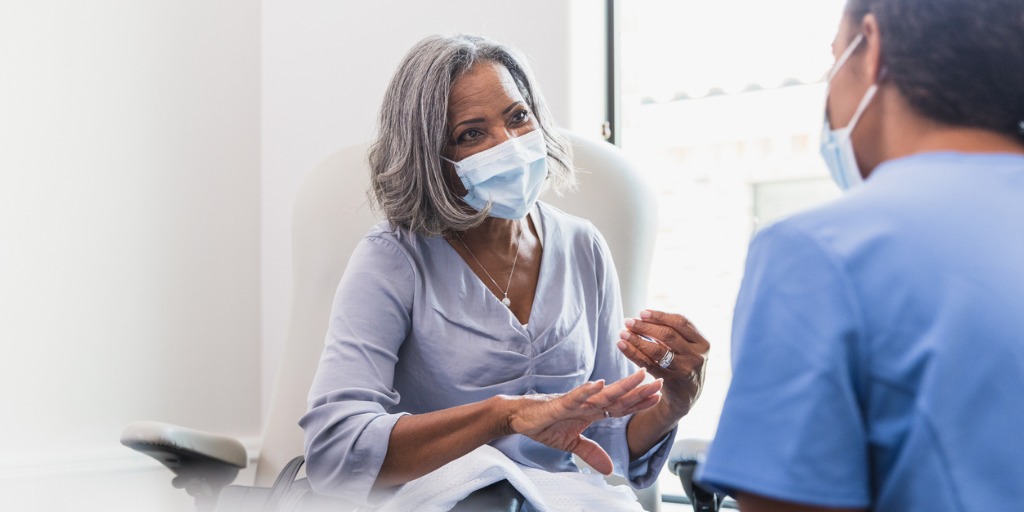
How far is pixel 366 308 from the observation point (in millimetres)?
1377

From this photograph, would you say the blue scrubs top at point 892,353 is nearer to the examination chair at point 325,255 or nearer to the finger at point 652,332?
the finger at point 652,332

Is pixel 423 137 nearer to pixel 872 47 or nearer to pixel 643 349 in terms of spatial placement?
pixel 643 349

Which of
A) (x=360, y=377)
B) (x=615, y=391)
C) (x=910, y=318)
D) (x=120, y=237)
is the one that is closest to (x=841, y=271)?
(x=910, y=318)

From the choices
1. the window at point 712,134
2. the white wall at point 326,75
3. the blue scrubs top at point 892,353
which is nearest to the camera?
the blue scrubs top at point 892,353

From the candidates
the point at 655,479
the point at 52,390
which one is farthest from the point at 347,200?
the point at 52,390

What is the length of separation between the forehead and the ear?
2.74 feet

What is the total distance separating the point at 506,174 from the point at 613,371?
15.5 inches

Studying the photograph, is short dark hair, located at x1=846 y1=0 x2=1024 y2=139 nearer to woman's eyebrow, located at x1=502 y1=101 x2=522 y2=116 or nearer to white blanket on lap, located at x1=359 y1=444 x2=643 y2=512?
white blanket on lap, located at x1=359 y1=444 x2=643 y2=512

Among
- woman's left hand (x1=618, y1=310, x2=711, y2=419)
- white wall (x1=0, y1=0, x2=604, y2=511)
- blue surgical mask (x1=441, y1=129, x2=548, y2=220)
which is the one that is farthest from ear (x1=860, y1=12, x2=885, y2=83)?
white wall (x1=0, y1=0, x2=604, y2=511)

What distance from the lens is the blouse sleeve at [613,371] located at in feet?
4.94

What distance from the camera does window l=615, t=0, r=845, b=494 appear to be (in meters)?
2.54

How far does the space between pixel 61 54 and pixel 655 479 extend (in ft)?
5.55

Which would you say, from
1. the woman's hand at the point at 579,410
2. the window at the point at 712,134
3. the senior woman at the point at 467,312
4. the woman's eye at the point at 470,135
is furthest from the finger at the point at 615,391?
the window at the point at 712,134

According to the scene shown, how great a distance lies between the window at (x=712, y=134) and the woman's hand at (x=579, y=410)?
4.25 ft
